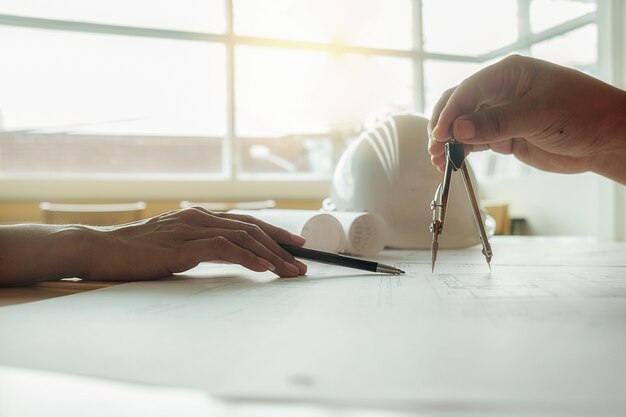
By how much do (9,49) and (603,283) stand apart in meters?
3.95

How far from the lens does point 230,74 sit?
12.9 ft

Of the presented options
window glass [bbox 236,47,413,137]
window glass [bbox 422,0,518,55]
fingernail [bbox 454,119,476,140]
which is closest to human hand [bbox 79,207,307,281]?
fingernail [bbox 454,119,476,140]

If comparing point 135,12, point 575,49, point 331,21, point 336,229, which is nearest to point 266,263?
point 336,229

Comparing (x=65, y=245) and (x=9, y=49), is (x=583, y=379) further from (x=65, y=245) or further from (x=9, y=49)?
(x=9, y=49)

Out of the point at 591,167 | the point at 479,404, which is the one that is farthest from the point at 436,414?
the point at 591,167

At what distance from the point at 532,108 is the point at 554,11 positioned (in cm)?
361

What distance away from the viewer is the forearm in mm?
688

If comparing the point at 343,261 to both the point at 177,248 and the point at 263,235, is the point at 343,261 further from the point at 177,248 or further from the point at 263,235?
the point at 177,248

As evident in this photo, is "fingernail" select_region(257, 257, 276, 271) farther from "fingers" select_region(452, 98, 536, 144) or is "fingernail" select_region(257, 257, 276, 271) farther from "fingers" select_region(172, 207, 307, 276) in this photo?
"fingers" select_region(452, 98, 536, 144)

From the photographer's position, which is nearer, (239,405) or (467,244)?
(239,405)

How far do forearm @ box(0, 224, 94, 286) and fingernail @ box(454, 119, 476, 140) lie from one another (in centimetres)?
55

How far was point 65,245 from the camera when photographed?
71 cm

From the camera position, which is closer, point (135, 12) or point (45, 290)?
point (45, 290)

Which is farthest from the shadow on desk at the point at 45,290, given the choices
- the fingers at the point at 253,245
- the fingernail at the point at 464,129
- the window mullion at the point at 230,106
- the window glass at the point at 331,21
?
the window glass at the point at 331,21
